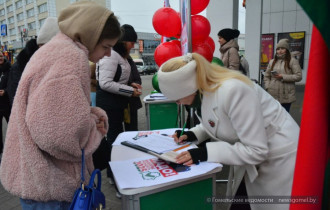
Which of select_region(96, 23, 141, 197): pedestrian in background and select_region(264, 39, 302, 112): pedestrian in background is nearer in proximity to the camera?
select_region(96, 23, 141, 197): pedestrian in background

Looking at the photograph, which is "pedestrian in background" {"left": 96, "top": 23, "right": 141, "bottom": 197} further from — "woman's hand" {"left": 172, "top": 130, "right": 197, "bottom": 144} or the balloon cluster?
"woman's hand" {"left": 172, "top": 130, "right": 197, "bottom": 144}

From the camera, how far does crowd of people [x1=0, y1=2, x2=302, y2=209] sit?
2.88ft

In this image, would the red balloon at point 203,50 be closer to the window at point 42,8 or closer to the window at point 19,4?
the window at point 42,8

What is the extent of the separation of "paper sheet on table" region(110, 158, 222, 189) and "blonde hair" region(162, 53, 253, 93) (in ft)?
1.37

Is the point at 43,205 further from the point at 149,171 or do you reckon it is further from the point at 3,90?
the point at 3,90

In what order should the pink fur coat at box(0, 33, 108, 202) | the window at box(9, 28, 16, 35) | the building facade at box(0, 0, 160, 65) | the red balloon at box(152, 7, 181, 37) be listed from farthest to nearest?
1. the window at box(9, 28, 16, 35)
2. the building facade at box(0, 0, 160, 65)
3. the red balloon at box(152, 7, 181, 37)
4. the pink fur coat at box(0, 33, 108, 202)

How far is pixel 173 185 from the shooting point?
1.25m

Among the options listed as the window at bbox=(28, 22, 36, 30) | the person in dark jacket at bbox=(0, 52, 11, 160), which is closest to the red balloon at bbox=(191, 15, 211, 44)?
the person in dark jacket at bbox=(0, 52, 11, 160)

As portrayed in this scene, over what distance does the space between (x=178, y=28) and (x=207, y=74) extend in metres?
2.30

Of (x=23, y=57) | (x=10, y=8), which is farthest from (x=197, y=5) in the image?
(x=10, y=8)

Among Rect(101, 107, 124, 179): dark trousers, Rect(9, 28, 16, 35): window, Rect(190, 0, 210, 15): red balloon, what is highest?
Rect(9, 28, 16, 35): window

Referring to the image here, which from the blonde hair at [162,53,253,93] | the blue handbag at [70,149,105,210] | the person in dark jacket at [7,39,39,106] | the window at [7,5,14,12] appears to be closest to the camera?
the blue handbag at [70,149,105,210]

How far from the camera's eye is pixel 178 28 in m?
3.46

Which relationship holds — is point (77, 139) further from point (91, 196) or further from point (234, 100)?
point (234, 100)
